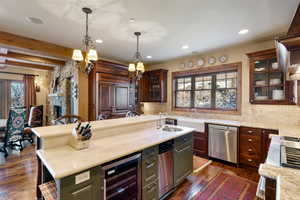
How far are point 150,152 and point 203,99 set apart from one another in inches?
125

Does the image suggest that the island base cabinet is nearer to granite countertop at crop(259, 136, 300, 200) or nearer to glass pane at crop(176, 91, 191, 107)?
granite countertop at crop(259, 136, 300, 200)

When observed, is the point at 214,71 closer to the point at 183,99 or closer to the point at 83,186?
the point at 183,99

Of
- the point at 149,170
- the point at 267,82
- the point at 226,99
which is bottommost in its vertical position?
the point at 149,170

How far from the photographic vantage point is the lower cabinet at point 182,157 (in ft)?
7.36

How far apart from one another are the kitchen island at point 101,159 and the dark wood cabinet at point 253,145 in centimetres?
143

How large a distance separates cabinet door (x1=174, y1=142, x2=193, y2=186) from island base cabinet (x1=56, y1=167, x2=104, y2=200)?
1.28 meters

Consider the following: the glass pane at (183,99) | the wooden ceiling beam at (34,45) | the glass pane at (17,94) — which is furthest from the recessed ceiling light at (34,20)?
the glass pane at (17,94)

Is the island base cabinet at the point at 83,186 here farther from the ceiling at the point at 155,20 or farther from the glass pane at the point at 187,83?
the glass pane at the point at 187,83

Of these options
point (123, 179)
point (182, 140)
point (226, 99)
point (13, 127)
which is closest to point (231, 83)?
point (226, 99)

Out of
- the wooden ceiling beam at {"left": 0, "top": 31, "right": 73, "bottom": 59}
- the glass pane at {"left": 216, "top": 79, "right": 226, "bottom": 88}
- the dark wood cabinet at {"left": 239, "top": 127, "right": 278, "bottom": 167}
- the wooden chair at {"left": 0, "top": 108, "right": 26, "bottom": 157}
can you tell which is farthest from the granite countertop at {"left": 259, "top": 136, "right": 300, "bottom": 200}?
the wooden chair at {"left": 0, "top": 108, "right": 26, "bottom": 157}

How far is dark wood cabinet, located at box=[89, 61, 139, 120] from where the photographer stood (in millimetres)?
3988

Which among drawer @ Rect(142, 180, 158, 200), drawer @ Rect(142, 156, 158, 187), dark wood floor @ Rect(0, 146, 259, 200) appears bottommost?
dark wood floor @ Rect(0, 146, 259, 200)

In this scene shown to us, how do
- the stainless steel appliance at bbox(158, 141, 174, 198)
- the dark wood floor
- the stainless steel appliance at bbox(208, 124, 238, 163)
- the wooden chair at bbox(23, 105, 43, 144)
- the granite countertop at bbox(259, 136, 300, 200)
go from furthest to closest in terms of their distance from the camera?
the wooden chair at bbox(23, 105, 43, 144) → the stainless steel appliance at bbox(208, 124, 238, 163) → the dark wood floor → the stainless steel appliance at bbox(158, 141, 174, 198) → the granite countertop at bbox(259, 136, 300, 200)

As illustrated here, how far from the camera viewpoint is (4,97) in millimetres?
5809
